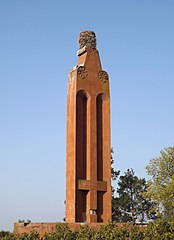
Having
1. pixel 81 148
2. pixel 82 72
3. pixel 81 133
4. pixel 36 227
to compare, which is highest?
pixel 82 72

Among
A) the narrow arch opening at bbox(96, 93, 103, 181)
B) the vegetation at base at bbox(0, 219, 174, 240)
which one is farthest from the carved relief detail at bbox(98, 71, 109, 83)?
the vegetation at base at bbox(0, 219, 174, 240)

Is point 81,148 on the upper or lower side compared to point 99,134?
lower

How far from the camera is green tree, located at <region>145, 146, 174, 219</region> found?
25.0 metres

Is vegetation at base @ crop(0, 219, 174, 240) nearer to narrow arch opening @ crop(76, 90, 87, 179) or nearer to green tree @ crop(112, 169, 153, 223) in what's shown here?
narrow arch opening @ crop(76, 90, 87, 179)

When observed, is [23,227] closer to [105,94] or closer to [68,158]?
[68,158]

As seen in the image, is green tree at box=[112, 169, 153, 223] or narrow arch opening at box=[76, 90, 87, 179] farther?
green tree at box=[112, 169, 153, 223]

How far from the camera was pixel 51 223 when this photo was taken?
63.3 ft

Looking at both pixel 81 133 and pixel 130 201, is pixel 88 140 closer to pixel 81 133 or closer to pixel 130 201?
pixel 81 133

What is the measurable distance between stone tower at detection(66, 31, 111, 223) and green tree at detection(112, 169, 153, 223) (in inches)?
399

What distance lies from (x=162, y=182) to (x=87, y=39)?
33.2 ft

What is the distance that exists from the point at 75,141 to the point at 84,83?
3.60 m

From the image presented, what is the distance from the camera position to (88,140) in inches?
942

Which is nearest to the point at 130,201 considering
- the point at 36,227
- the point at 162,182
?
the point at 162,182

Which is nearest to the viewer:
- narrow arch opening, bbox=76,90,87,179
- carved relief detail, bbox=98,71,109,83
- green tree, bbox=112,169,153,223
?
narrow arch opening, bbox=76,90,87,179
